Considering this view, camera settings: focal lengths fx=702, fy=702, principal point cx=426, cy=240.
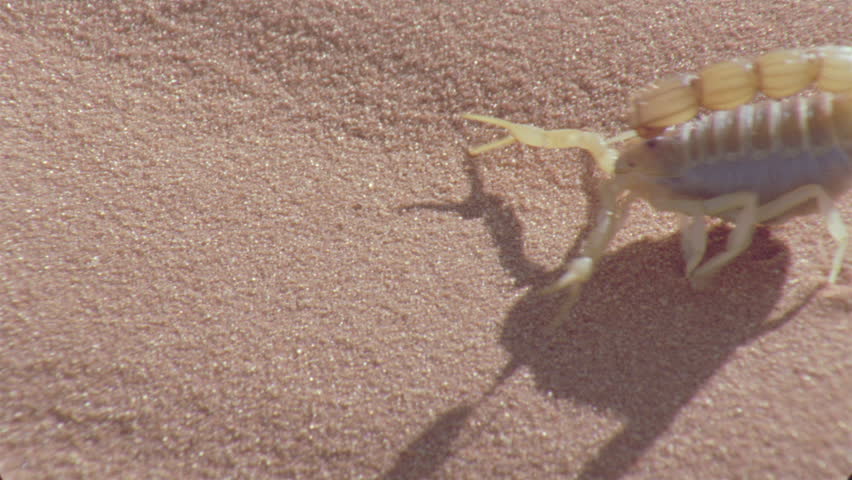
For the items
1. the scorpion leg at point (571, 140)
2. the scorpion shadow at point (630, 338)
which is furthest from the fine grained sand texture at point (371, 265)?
the scorpion leg at point (571, 140)

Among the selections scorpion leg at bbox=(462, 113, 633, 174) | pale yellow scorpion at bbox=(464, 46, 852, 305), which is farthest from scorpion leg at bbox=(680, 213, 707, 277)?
scorpion leg at bbox=(462, 113, 633, 174)

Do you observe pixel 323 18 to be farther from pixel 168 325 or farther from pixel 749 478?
pixel 749 478

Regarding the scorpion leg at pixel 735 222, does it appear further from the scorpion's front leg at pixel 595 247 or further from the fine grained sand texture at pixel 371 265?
the scorpion's front leg at pixel 595 247

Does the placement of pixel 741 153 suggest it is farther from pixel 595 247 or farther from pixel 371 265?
pixel 371 265

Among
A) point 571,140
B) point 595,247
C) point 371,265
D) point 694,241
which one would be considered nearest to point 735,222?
point 694,241

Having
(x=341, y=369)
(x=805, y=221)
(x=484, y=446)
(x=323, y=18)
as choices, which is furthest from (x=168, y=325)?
(x=805, y=221)

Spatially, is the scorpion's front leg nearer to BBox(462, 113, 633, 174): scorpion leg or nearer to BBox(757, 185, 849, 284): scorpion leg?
BBox(462, 113, 633, 174): scorpion leg
